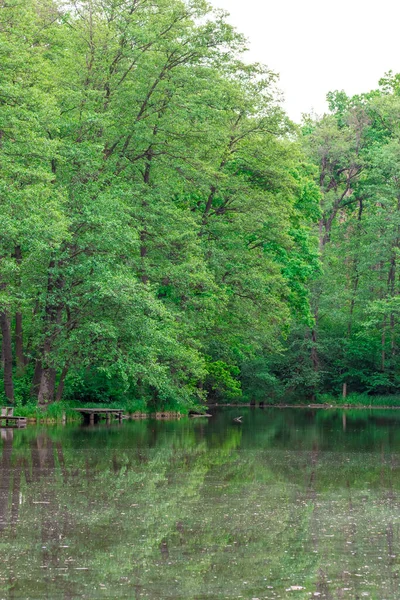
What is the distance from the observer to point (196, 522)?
12.0 m

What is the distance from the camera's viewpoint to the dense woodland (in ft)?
101

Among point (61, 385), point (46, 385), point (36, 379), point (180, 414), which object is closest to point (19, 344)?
point (36, 379)

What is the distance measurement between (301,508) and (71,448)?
9.94 metres

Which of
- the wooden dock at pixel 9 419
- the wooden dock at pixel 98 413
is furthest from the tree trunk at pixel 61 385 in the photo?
the wooden dock at pixel 9 419

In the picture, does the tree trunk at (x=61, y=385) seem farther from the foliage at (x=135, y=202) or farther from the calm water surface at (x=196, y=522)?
the calm water surface at (x=196, y=522)

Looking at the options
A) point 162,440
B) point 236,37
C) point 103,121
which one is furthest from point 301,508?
point 236,37

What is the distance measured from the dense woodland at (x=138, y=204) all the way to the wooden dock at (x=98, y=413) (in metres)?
1.12

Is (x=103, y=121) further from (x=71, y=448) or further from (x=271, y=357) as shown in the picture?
(x=271, y=357)

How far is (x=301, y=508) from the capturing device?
1337 cm

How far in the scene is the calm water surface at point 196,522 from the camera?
28.8ft

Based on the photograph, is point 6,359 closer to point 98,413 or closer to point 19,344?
point 19,344

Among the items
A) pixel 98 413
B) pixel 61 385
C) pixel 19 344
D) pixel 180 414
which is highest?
pixel 19 344

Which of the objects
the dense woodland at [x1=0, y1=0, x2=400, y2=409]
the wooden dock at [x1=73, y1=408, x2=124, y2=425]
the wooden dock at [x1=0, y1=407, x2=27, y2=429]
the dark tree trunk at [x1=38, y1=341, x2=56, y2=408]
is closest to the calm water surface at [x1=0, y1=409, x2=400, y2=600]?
the wooden dock at [x1=0, y1=407, x2=27, y2=429]

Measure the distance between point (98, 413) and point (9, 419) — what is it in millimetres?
6570
